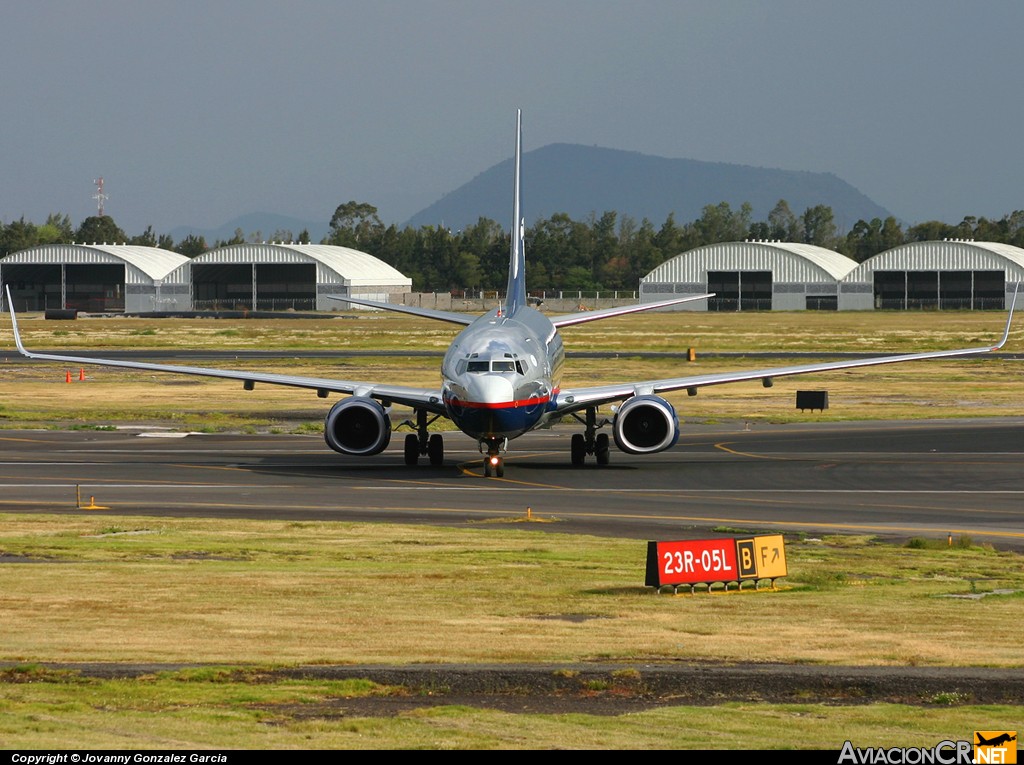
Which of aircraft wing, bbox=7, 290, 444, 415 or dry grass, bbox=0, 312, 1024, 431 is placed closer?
aircraft wing, bbox=7, 290, 444, 415

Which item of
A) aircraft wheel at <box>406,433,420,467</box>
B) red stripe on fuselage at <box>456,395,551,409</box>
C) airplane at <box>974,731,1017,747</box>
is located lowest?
airplane at <box>974,731,1017,747</box>

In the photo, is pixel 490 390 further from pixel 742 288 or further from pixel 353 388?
pixel 742 288

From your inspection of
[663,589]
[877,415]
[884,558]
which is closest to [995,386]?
[877,415]

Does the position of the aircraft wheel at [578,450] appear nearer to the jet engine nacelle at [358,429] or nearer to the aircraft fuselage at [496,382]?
the aircraft fuselage at [496,382]

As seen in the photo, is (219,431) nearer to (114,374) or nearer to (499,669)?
(114,374)

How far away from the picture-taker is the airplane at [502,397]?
4334 cm

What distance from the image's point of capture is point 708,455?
2036 inches

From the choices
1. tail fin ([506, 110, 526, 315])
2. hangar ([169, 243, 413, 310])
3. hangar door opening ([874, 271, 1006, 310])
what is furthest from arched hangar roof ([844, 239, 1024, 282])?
tail fin ([506, 110, 526, 315])

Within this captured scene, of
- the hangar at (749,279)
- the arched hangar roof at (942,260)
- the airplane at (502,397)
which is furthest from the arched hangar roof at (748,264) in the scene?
the airplane at (502,397)

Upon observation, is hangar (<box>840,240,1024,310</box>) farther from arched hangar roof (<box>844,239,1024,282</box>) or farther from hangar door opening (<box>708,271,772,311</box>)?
hangar door opening (<box>708,271,772,311</box>)

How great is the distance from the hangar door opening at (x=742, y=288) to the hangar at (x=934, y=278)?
1091 cm

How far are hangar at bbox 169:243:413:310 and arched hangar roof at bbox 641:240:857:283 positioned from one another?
37.8 meters

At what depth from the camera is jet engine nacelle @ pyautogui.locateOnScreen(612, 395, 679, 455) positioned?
47.1 metres

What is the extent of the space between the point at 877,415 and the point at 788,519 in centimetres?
3157
